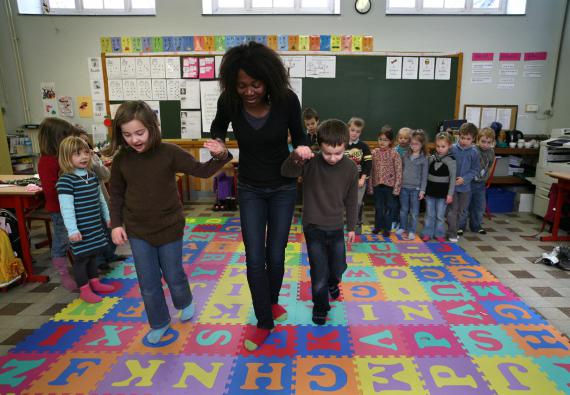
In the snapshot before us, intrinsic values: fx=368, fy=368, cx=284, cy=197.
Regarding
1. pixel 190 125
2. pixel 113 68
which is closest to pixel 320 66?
pixel 190 125

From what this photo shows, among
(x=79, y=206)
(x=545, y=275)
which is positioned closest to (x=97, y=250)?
(x=79, y=206)

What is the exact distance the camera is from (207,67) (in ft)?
17.6

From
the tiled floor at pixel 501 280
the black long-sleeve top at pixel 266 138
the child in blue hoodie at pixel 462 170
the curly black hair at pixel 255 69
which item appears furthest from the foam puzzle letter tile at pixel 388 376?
the child in blue hoodie at pixel 462 170

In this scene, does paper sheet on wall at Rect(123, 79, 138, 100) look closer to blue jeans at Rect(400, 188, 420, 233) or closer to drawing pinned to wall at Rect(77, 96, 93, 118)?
drawing pinned to wall at Rect(77, 96, 93, 118)

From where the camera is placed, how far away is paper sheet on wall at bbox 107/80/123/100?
548cm

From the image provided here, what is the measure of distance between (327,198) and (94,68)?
5.00m

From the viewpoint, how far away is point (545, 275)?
117 inches

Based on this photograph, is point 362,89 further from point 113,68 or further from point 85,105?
point 85,105

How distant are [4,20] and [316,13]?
449 cm

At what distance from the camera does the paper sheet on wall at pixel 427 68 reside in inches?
206

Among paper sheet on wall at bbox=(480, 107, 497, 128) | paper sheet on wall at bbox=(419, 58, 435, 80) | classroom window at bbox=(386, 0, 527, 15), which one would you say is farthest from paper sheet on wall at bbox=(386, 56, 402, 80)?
paper sheet on wall at bbox=(480, 107, 497, 128)

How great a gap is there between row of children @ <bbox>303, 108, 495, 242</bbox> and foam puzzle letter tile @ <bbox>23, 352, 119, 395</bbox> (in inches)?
100

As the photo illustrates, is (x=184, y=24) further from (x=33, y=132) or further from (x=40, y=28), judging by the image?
(x=33, y=132)

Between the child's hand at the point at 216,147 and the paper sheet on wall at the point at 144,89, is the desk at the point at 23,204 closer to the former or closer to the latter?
the child's hand at the point at 216,147
